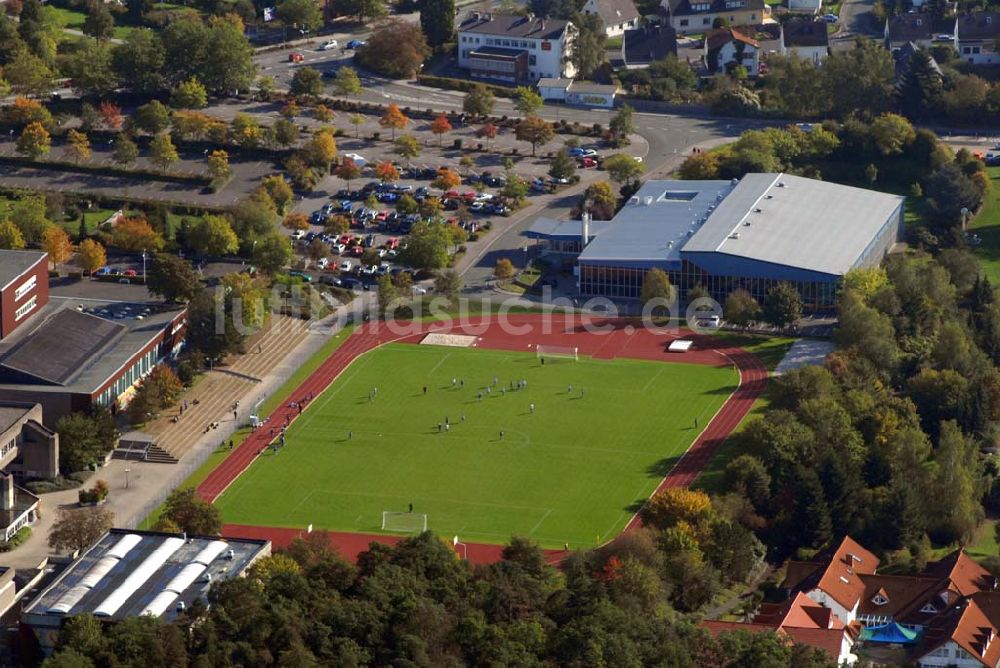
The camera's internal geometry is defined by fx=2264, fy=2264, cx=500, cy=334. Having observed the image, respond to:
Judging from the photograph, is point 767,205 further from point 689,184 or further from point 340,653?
point 340,653

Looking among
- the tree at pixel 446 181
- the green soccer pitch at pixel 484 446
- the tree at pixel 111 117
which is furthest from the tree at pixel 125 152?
the green soccer pitch at pixel 484 446

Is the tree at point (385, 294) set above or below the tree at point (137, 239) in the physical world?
below

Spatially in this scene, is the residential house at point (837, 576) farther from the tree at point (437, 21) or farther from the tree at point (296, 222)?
the tree at point (437, 21)

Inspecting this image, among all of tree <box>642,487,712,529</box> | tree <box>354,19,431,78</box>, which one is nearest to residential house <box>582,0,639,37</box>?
tree <box>354,19,431,78</box>

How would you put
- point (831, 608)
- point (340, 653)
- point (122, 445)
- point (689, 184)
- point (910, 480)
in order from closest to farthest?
point (340, 653) → point (831, 608) → point (910, 480) → point (122, 445) → point (689, 184)

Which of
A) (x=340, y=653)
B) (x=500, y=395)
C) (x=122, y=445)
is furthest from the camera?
(x=500, y=395)

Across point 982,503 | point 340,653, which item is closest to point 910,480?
point 982,503
